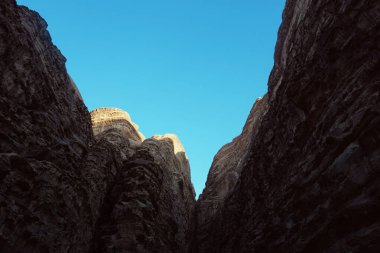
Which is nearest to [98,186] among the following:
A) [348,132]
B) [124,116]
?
[348,132]

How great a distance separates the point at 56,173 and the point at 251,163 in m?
16.3

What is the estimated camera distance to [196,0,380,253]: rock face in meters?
14.8

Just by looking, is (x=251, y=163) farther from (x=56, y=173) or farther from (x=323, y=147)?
(x=56, y=173)

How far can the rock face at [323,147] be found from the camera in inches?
583

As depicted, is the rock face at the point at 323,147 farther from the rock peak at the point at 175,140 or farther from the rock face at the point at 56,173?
the rock peak at the point at 175,140

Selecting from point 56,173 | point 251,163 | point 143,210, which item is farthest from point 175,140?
point 56,173

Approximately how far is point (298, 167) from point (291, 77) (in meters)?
6.86

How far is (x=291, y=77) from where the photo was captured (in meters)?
23.7

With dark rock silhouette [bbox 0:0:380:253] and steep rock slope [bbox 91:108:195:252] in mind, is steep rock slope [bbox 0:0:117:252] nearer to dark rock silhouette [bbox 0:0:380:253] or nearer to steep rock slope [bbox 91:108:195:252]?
dark rock silhouette [bbox 0:0:380:253]

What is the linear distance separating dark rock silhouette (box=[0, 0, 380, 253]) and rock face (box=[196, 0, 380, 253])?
64 mm

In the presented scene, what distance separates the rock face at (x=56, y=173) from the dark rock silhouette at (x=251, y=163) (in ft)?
0.28

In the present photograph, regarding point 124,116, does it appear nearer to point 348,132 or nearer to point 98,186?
point 98,186

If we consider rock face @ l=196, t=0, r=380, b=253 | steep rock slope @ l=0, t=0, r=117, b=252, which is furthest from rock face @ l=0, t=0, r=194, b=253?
rock face @ l=196, t=0, r=380, b=253

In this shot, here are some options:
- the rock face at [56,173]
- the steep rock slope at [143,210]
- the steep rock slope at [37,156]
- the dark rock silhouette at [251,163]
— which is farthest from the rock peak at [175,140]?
the steep rock slope at [37,156]
